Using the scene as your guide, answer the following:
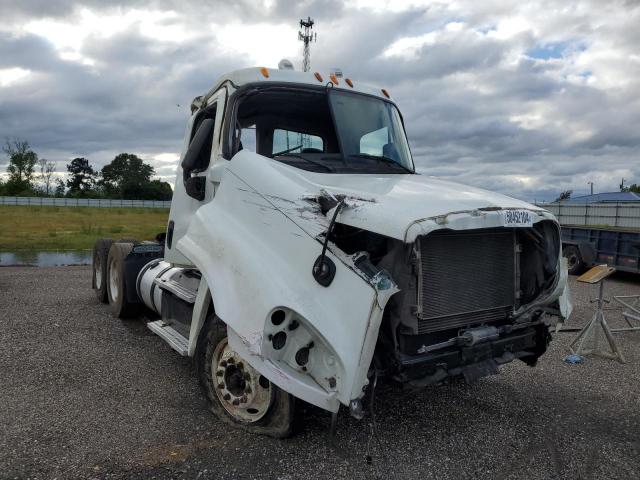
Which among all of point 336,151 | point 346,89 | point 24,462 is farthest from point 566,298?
point 24,462

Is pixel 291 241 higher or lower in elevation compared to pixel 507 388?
higher

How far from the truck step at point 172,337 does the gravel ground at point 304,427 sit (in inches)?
19.3

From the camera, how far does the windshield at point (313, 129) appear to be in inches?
186

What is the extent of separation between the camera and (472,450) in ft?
13.0

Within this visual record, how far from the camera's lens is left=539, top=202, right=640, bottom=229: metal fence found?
22344mm

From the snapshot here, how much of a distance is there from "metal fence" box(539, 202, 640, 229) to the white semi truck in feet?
65.7

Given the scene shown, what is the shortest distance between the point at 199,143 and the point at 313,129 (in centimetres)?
108

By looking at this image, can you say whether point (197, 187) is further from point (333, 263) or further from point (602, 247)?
point (602, 247)

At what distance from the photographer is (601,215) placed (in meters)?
22.9

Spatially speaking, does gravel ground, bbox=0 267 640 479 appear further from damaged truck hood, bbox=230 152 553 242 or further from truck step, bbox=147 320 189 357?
damaged truck hood, bbox=230 152 553 242

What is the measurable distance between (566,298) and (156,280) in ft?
14.7

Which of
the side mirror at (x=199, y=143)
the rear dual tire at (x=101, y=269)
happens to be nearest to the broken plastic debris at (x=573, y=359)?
the side mirror at (x=199, y=143)

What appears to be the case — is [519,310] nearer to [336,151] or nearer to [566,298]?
[566,298]

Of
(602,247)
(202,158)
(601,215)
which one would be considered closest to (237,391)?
(202,158)
